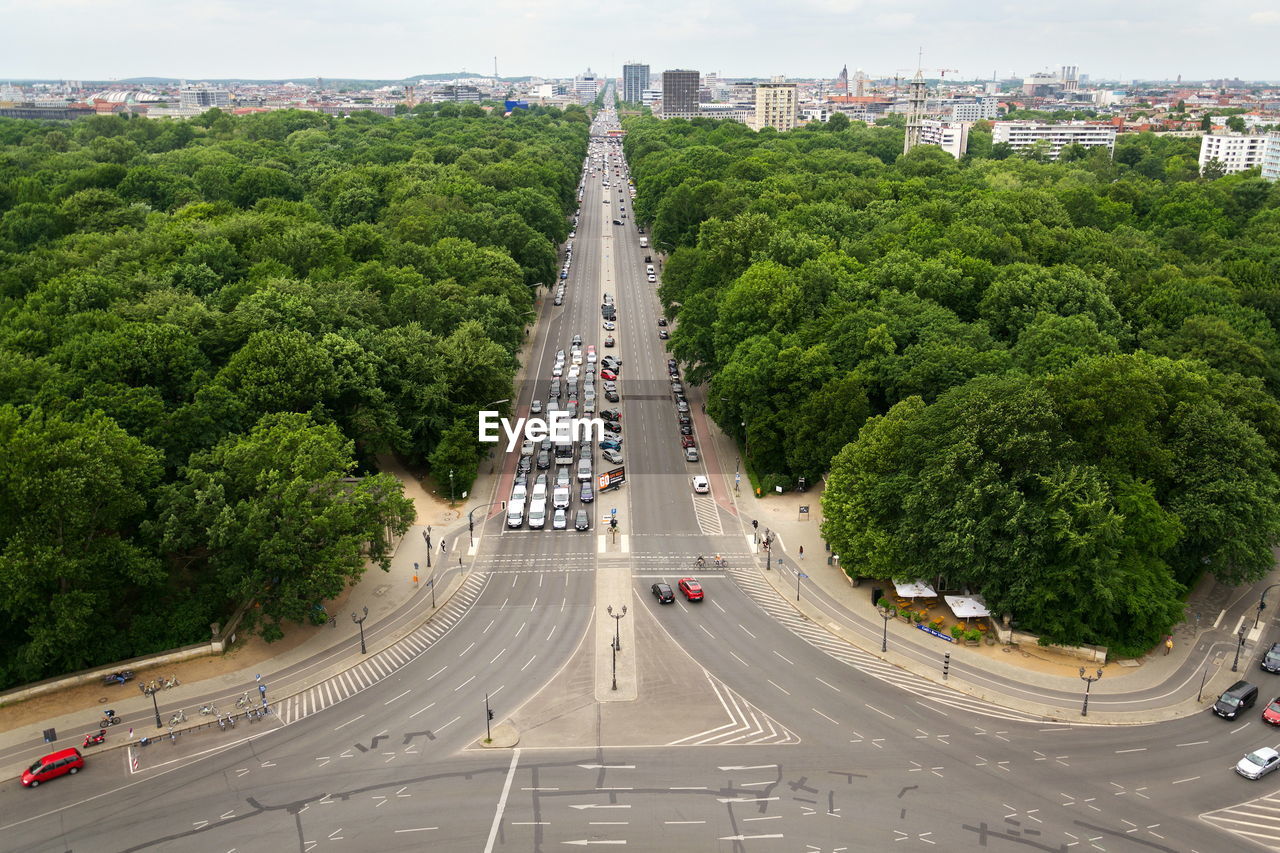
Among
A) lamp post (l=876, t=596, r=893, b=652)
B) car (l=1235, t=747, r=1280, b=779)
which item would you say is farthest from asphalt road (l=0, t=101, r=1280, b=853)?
lamp post (l=876, t=596, r=893, b=652)

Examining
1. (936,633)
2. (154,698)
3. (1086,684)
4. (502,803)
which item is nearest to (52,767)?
(154,698)

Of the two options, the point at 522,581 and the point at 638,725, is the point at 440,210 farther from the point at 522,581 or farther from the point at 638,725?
the point at 638,725

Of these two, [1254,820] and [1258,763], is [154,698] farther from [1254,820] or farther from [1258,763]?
[1258,763]

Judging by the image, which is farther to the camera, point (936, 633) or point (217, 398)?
point (217, 398)

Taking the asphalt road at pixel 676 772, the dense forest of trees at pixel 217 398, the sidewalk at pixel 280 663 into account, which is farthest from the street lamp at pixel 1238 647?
the dense forest of trees at pixel 217 398

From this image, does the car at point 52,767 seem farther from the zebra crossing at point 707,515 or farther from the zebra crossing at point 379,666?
the zebra crossing at point 707,515
